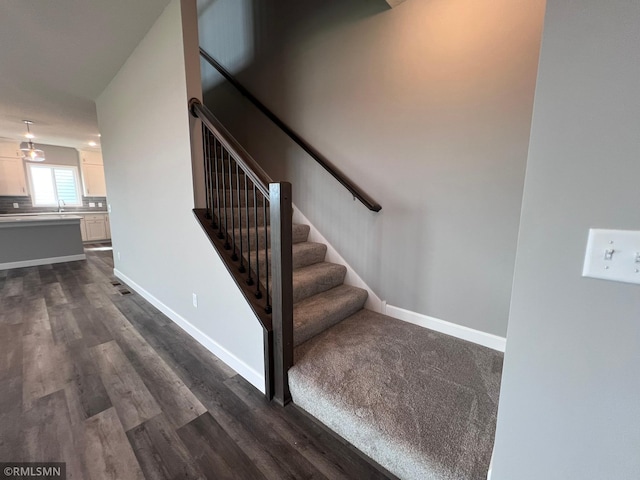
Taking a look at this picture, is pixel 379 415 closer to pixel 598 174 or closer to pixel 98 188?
pixel 598 174

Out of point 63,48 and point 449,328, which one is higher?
point 63,48

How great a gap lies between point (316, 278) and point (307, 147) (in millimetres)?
1277

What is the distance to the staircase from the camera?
109 cm

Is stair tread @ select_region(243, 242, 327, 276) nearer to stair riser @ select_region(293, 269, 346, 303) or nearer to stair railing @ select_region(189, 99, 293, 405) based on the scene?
stair riser @ select_region(293, 269, 346, 303)

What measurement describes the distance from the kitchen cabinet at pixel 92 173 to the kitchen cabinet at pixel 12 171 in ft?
3.56

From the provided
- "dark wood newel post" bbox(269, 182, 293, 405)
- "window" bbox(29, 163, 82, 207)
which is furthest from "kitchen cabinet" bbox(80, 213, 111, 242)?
"dark wood newel post" bbox(269, 182, 293, 405)

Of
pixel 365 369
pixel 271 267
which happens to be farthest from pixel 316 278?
pixel 365 369

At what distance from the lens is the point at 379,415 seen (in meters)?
1.20

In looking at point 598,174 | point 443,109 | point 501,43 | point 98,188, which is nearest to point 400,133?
point 443,109

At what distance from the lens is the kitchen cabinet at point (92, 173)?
6.85m

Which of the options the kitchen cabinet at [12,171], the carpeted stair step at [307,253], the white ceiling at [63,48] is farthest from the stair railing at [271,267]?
the kitchen cabinet at [12,171]

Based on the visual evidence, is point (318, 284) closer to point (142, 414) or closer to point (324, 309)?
point (324, 309)

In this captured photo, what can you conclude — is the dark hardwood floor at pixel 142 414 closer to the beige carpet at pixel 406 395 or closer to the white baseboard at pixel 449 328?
the beige carpet at pixel 406 395

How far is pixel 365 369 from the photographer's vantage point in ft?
5.01
